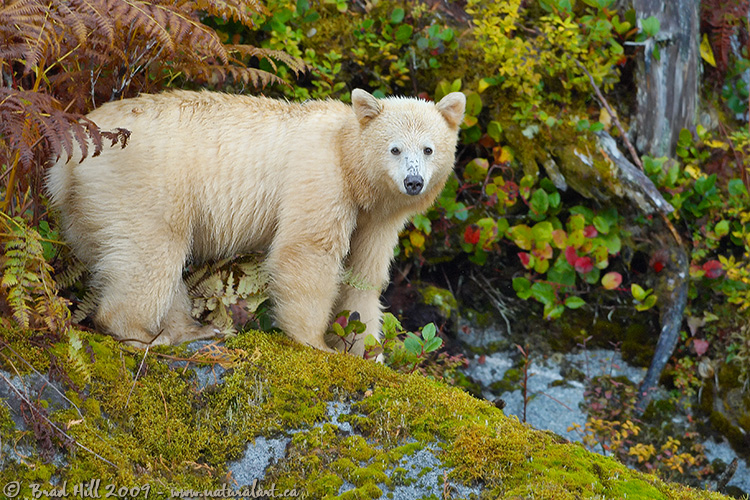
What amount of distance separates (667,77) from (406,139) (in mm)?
3818

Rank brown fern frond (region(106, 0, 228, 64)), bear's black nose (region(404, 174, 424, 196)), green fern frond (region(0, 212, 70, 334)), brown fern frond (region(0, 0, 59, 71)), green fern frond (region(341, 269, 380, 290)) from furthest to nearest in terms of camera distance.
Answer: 1. green fern frond (region(341, 269, 380, 290))
2. bear's black nose (region(404, 174, 424, 196))
3. brown fern frond (region(106, 0, 228, 64))
4. brown fern frond (region(0, 0, 59, 71))
5. green fern frond (region(0, 212, 70, 334))

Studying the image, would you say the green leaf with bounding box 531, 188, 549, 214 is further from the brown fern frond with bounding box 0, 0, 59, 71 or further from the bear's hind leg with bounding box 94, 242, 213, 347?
the brown fern frond with bounding box 0, 0, 59, 71

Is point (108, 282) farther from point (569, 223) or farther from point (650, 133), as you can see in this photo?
point (650, 133)

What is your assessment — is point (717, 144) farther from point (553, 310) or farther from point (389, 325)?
point (389, 325)

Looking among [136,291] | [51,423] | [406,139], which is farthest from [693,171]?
[51,423]

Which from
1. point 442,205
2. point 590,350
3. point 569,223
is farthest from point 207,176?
point 590,350

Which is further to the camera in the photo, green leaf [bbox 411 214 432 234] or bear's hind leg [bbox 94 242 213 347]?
green leaf [bbox 411 214 432 234]

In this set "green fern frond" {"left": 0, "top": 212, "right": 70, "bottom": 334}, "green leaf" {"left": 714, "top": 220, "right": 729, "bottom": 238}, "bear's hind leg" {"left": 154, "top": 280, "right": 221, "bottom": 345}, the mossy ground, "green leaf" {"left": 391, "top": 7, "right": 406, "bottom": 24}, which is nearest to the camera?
the mossy ground

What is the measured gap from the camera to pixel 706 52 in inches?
320

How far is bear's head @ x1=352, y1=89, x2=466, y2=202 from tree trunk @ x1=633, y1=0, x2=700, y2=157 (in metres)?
3.11

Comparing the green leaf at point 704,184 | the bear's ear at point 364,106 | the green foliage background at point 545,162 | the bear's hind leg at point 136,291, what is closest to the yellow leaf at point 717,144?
the green foliage background at point 545,162

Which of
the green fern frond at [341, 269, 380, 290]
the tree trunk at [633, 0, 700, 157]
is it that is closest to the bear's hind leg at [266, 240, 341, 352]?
the green fern frond at [341, 269, 380, 290]

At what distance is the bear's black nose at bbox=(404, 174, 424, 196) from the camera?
4.95 metres

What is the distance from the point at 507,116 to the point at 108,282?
14.9 feet
